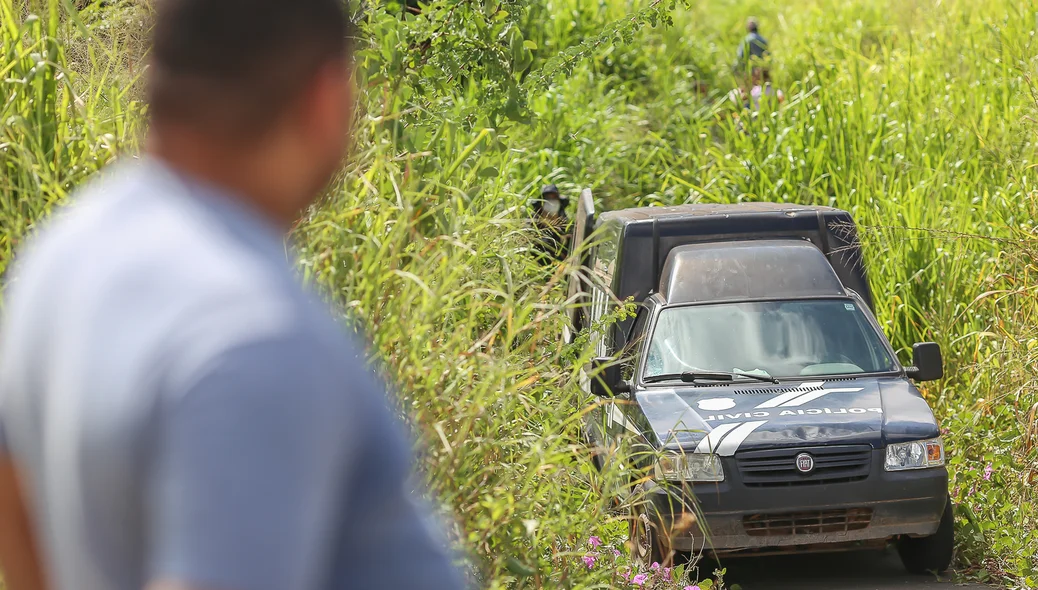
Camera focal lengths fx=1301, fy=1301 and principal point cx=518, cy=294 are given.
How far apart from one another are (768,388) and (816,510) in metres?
0.84

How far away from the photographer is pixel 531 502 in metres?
3.78

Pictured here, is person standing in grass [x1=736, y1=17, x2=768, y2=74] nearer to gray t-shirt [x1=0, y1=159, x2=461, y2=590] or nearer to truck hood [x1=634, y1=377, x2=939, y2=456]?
truck hood [x1=634, y1=377, x2=939, y2=456]

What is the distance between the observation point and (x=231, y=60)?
4.18 ft

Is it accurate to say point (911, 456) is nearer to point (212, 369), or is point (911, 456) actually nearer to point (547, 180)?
point (212, 369)

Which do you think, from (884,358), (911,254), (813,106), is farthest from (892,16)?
(884,358)

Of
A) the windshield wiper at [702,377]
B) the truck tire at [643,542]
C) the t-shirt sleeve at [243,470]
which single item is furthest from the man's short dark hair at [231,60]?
the windshield wiper at [702,377]

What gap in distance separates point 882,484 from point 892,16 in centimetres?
1245

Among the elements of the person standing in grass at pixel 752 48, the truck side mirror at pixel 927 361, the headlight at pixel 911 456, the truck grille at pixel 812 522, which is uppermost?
the truck side mirror at pixel 927 361

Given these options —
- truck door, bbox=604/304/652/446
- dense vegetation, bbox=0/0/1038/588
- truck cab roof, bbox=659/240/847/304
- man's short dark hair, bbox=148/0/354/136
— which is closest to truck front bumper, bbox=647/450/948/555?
truck door, bbox=604/304/652/446

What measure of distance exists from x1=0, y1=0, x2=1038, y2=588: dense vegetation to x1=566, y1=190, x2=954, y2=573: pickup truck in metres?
0.65

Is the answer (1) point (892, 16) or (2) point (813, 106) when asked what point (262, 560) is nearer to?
(2) point (813, 106)

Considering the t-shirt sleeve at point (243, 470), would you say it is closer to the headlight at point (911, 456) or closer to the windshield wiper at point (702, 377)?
the headlight at point (911, 456)

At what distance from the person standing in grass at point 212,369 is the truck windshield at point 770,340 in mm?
6436

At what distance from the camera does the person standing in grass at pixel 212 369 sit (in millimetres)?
1110
